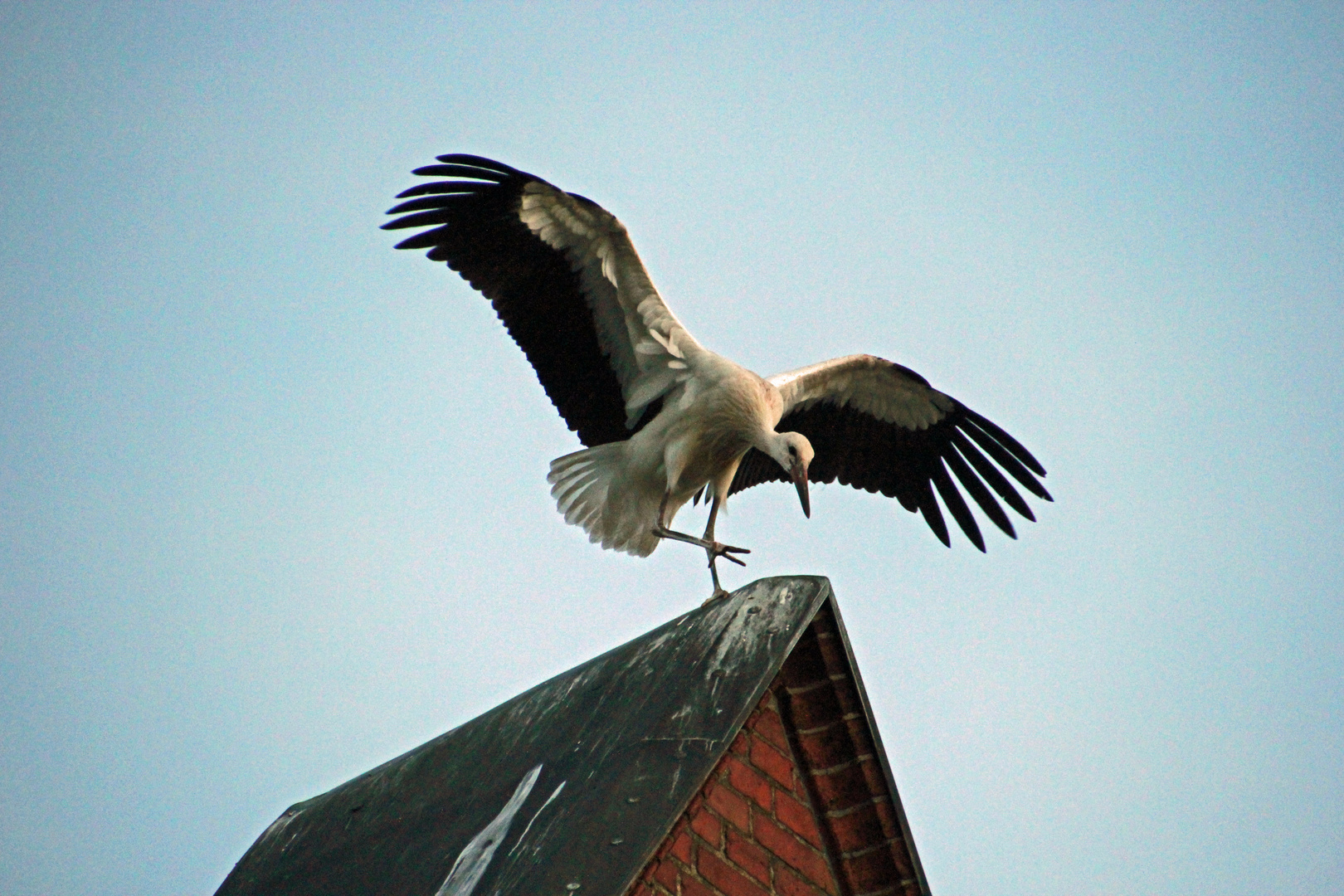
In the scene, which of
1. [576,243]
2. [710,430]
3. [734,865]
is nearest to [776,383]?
[710,430]

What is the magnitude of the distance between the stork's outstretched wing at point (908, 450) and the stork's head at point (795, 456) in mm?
1045

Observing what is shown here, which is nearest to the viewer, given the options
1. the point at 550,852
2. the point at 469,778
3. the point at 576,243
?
the point at 550,852

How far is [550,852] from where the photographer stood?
288 cm

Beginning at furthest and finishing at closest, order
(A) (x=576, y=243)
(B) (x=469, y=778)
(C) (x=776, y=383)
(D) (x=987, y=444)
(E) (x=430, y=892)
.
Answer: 1. (D) (x=987, y=444)
2. (C) (x=776, y=383)
3. (A) (x=576, y=243)
4. (B) (x=469, y=778)
5. (E) (x=430, y=892)

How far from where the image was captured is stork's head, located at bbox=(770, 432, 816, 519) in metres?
6.00

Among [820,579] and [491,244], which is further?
[491,244]

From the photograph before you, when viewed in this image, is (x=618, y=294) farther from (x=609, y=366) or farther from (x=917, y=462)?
(x=917, y=462)

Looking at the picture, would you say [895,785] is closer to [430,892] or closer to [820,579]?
[820,579]

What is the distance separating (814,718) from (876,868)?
391 mm

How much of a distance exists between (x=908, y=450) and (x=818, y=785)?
4327mm

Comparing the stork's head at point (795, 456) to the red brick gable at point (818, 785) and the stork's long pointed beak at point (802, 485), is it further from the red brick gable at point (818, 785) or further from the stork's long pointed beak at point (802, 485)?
the red brick gable at point (818, 785)

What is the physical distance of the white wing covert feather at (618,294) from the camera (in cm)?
609

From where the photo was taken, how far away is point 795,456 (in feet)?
19.9

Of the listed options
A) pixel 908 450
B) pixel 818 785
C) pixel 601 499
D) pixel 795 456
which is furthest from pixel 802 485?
pixel 818 785
